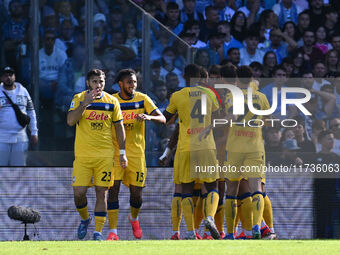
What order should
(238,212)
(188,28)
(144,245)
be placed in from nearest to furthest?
(144,245), (238,212), (188,28)

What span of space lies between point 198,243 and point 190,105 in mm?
2190

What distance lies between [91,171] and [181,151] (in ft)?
3.91

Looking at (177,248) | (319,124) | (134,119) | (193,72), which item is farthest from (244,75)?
(319,124)

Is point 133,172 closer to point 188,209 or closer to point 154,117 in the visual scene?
point 154,117

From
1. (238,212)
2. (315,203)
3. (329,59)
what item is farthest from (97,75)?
(329,59)

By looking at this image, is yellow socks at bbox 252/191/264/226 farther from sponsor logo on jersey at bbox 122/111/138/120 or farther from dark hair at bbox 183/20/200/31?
dark hair at bbox 183/20/200/31

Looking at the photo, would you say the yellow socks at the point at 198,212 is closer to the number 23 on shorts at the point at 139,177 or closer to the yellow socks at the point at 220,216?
the yellow socks at the point at 220,216

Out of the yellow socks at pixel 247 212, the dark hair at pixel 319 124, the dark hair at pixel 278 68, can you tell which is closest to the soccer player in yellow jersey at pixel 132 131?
the yellow socks at pixel 247 212

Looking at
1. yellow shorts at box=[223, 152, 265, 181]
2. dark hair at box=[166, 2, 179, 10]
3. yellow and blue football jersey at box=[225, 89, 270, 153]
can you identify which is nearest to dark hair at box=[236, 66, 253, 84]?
yellow and blue football jersey at box=[225, 89, 270, 153]

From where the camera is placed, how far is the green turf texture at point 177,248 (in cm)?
706

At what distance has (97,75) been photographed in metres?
9.23

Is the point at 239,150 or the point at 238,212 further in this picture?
the point at 238,212

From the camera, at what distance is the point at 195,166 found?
30.6 ft

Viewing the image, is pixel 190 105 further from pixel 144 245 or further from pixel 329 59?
pixel 329 59
